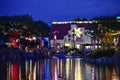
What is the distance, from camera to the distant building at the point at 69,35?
159 meters

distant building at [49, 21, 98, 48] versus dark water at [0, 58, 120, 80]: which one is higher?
distant building at [49, 21, 98, 48]

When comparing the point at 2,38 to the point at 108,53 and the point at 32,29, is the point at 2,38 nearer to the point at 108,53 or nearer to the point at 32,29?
the point at 32,29

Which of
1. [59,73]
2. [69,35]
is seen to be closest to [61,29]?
[69,35]

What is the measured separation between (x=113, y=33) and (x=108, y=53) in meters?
25.0

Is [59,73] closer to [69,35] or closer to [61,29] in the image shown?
[69,35]

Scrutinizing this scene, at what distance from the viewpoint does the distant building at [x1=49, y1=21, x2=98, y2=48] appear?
159250 millimetres

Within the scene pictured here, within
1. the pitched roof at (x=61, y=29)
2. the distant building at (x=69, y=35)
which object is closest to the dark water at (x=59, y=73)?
the distant building at (x=69, y=35)

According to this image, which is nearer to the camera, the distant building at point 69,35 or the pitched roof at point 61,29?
the distant building at point 69,35

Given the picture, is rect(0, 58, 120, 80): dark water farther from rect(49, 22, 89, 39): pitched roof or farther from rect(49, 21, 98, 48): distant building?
rect(49, 22, 89, 39): pitched roof

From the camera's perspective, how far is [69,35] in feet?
534

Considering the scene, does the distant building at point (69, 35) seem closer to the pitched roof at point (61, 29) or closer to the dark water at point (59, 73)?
the pitched roof at point (61, 29)

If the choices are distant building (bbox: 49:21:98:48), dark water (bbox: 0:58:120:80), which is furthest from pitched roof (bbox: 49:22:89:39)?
dark water (bbox: 0:58:120:80)

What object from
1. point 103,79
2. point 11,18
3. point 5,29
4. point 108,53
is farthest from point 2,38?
point 103,79

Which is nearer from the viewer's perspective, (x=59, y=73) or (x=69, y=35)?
(x=59, y=73)
